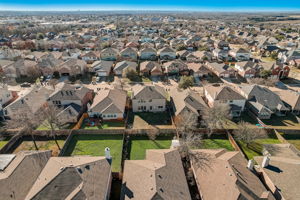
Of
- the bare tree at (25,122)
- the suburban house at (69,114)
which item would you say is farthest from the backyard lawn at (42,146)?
the suburban house at (69,114)

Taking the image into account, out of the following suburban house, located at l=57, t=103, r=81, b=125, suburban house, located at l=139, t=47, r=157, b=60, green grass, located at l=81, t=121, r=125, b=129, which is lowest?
green grass, located at l=81, t=121, r=125, b=129

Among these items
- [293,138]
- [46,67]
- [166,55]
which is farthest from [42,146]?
[166,55]

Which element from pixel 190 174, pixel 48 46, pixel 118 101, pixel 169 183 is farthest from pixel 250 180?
pixel 48 46

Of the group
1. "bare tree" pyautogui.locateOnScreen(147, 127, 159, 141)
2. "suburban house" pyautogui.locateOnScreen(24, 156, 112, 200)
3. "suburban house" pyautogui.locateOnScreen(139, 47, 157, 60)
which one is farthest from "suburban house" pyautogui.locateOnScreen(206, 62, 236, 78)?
"suburban house" pyautogui.locateOnScreen(24, 156, 112, 200)

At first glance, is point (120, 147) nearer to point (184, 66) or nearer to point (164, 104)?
point (164, 104)

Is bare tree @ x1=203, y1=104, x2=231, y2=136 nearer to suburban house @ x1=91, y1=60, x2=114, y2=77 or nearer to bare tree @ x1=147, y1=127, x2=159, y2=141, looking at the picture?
bare tree @ x1=147, y1=127, x2=159, y2=141

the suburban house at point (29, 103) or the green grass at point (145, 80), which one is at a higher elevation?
the suburban house at point (29, 103)

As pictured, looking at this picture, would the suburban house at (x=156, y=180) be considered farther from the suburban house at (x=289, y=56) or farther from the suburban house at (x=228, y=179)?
the suburban house at (x=289, y=56)
